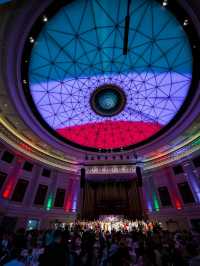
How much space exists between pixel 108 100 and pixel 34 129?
10952mm

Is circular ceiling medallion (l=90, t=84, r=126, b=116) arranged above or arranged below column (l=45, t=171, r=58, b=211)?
above

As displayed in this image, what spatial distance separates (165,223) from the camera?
2469 centimetres

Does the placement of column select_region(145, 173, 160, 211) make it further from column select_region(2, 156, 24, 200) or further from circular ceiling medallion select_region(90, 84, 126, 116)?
column select_region(2, 156, 24, 200)

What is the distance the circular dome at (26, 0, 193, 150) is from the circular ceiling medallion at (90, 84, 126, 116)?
0.14m

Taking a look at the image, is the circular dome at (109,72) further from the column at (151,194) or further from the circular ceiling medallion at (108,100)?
the column at (151,194)

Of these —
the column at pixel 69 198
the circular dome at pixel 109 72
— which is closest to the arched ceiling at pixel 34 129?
the circular dome at pixel 109 72

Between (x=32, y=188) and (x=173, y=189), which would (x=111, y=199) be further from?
(x=32, y=188)

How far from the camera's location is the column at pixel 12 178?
2103cm

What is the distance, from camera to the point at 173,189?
25625 mm

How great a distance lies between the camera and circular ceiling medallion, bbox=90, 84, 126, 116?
72.5 feet

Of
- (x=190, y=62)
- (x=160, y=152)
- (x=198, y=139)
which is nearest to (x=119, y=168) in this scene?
(x=160, y=152)

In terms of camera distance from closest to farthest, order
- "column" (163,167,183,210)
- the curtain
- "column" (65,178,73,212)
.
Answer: "column" (163,167,183,210) → "column" (65,178,73,212) → the curtain

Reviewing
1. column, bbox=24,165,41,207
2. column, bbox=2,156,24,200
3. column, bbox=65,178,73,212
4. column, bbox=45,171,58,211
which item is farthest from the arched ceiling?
column, bbox=65,178,73,212

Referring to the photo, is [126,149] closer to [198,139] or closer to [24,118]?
[198,139]
